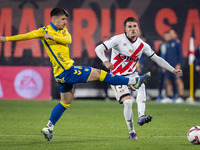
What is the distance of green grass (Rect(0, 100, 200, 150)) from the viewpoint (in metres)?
6.88

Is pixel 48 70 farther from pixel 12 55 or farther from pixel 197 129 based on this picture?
pixel 197 129

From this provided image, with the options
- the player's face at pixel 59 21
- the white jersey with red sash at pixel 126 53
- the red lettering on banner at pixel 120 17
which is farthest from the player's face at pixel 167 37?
the player's face at pixel 59 21

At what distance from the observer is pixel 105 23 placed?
17.5m

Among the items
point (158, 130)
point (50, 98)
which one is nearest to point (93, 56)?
point (50, 98)

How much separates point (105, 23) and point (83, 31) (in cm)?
87

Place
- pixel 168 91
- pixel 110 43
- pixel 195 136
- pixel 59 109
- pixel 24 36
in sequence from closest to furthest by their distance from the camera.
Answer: pixel 24 36, pixel 195 136, pixel 59 109, pixel 110 43, pixel 168 91

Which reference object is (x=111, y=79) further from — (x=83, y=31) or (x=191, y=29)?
(x=191, y=29)

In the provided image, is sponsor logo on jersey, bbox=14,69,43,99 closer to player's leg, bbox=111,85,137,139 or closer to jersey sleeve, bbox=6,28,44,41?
player's leg, bbox=111,85,137,139

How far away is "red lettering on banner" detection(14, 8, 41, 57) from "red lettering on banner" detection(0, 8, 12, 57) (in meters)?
0.31

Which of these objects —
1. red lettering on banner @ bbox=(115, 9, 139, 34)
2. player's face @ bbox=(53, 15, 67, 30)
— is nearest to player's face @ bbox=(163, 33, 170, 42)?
red lettering on banner @ bbox=(115, 9, 139, 34)

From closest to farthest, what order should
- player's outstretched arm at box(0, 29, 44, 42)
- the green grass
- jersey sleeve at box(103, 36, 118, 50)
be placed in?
1. player's outstretched arm at box(0, 29, 44, 42)
2. the green grass
3. jersey sleeve at box(103, 36, 118, 50)

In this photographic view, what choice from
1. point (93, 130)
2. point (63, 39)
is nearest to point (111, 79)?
point (63, 39)

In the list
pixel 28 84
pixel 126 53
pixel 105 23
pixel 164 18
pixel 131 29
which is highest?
pixel 164 18

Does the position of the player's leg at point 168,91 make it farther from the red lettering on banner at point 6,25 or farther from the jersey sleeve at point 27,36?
the jersey sleeve at point 27,36
